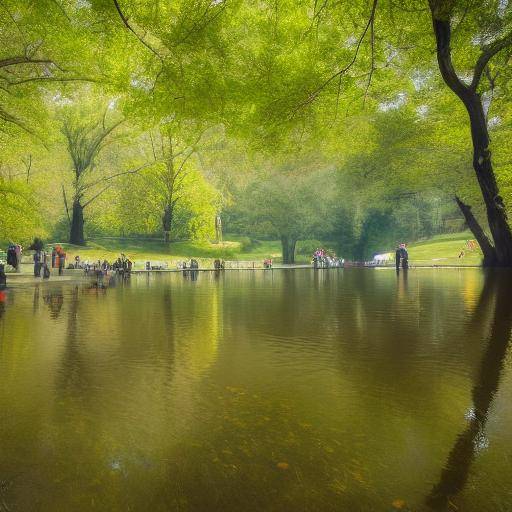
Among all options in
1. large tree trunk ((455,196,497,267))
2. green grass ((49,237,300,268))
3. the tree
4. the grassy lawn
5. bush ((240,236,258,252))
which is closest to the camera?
large tree trunk ((455,196,497,267))

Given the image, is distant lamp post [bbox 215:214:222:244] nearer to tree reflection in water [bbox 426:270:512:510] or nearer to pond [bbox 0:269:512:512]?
tree reflection in water [bbox 426:270:512:510]

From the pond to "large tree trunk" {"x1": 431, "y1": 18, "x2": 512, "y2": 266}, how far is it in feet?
29.3

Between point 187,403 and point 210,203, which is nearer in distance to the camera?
point 187,403

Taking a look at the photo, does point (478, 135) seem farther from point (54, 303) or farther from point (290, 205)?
point (290, 205)

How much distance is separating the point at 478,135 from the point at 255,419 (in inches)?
676

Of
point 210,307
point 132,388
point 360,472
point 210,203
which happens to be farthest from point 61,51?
point 210,203

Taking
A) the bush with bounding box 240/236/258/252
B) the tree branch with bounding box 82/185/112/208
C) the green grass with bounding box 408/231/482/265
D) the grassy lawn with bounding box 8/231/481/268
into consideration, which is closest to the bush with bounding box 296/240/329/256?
the grassy lawn with bounding box 8/231/481/268

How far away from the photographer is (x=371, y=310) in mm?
13281

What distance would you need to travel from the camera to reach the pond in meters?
3.08

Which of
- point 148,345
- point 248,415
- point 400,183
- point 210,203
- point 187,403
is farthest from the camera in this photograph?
point 210,203

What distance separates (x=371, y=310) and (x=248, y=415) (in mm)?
9156

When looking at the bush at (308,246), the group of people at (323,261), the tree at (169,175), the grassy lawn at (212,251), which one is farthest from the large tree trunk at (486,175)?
the bush at (308,246)

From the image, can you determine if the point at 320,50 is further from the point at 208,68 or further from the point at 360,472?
the point at 360,472

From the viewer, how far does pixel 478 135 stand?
62.1 feet
